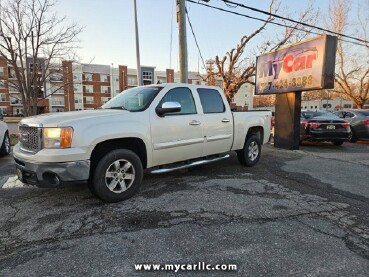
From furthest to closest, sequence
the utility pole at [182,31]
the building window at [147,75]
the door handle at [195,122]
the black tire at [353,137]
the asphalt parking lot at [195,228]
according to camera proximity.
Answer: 1. the building window at [147,75]
2. the black tire at [353,137]
3. the utility pole at [182,31]
4. the door handle at [195,122]
5. the asphalt parking lot at [195,228]

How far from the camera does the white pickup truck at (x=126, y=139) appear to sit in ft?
12.1

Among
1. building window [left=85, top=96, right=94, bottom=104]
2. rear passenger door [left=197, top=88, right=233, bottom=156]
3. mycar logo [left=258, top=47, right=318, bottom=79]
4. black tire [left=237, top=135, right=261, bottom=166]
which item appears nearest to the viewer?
rear passenger door [left=197, top=88, right=233, bottom=156]

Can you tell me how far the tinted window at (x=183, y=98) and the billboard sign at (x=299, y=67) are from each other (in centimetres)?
524

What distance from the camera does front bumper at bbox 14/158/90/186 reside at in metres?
3.64

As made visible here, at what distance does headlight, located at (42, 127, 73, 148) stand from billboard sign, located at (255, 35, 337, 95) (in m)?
7.68

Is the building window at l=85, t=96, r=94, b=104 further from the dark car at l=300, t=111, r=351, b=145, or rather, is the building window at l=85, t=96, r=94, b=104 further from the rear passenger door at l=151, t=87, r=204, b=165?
the rear passenger door at l=151, t=87, r=204, b=165

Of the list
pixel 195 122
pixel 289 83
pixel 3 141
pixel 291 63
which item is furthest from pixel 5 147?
pixel 291 63

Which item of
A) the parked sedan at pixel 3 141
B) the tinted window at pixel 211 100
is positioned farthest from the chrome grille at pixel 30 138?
the parked sedan at pixel 3 141

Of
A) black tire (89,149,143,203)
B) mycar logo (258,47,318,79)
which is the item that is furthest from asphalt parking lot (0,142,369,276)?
mycar logo (258,47,318,79)

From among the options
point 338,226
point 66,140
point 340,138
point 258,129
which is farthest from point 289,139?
point 66,140

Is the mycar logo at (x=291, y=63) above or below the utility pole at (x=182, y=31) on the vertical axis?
below

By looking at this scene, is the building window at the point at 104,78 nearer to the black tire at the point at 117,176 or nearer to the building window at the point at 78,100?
the building window at the point at 78,100

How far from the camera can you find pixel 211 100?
5.83 metres

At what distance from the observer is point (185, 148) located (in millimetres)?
5078
